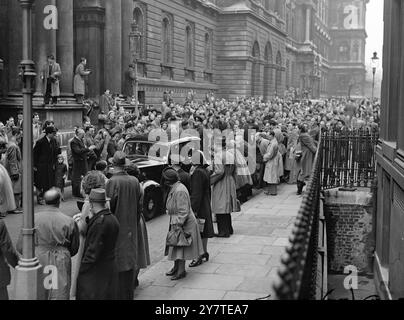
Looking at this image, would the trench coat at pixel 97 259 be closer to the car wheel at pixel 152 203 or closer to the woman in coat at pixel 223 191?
the woman in coat at pixel 223 191

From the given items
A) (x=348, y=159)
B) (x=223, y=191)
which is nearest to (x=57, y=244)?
(x=223, y=191)

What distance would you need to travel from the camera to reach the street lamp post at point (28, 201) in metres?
6.45

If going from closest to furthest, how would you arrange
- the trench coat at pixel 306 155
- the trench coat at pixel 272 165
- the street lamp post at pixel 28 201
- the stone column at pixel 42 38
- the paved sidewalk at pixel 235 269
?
the street lamp post at pixel 28 201, the paved sidewalk at pixel 235 269, the trench coat at pixel 306 155, the trench coat at pixel 272 165, the stone column at pixel 42 38

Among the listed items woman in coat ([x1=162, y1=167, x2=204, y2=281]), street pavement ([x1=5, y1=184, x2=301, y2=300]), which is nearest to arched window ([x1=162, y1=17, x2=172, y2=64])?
street pavement ([x1=5, y1=184, x2=301, y2=300])

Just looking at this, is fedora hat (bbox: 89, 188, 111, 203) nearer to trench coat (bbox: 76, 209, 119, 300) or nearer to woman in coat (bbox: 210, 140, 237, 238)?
trench coat (bbox: 76, 209, 119, 300)

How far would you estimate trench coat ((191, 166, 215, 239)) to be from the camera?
10070 mm

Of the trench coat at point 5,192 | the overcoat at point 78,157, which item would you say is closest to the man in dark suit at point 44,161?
the overcoat at point 78,157

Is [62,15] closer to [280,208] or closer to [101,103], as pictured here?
[101,103]

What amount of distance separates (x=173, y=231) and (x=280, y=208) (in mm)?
6621

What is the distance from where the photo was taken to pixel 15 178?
44.9 ft

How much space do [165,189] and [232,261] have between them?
4310mm

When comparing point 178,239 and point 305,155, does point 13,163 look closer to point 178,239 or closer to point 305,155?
point 178,239

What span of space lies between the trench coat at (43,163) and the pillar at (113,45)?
549 inches

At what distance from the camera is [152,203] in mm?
13875
